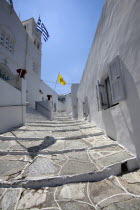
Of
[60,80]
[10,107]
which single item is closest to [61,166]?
[10,107]

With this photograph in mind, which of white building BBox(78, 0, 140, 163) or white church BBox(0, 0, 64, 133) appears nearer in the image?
white building BBox(78, 0, 140, 163)

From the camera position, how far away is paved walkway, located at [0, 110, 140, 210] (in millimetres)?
1324

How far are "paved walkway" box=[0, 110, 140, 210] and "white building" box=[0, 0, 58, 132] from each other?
84.8 inches

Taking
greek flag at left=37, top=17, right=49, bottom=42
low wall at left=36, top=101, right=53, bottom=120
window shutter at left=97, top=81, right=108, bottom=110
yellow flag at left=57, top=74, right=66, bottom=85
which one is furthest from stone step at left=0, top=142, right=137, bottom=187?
greek flag at left=37, top=17, right=49, bottom=42

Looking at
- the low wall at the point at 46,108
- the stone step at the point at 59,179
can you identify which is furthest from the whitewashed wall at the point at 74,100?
the stone step at the point at 59,179

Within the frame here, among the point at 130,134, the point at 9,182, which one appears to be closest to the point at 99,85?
the point at 130,134

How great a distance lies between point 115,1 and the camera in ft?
9.93

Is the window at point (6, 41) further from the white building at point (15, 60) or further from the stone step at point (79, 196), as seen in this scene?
the stone step at point (79, 196)

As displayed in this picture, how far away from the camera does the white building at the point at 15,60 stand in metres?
4.27

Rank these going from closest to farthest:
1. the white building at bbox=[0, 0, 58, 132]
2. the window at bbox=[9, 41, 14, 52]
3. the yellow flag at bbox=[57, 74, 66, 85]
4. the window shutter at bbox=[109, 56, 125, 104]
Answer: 1. the window shutter at bbox=[109, 56, 125, 104]
2. the white building at bbox=[0, 0, 58, 132]
3. the window at bbox=[9, 41, 14, 52]
4. the yellow flag at bbox=[57, 74, 66, 85]

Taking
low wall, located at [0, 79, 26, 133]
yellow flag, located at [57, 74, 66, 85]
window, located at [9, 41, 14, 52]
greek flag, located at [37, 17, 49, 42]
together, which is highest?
greek flag, located at [37, 17, 49, 42]

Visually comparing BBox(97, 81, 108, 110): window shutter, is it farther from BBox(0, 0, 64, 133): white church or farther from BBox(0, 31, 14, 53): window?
BBox(0, 31, 14, 53): window

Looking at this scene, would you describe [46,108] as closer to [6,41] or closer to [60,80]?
[60,80]

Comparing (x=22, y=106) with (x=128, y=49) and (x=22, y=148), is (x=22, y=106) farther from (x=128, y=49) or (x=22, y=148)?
→ (x=128, y=49)
